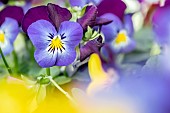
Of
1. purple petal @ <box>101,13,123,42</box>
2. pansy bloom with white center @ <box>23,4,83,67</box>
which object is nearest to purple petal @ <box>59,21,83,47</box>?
pansy bloom with white center @ <box>23,4,83,67</box>

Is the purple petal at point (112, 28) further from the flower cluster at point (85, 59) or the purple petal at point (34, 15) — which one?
the purple petal at point (34, 15)

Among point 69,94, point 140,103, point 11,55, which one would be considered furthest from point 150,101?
point 11,55

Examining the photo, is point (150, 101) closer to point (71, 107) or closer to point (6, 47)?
point (71, 107)

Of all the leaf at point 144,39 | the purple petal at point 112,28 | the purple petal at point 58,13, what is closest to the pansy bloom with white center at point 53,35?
the purple petal at point 58,13

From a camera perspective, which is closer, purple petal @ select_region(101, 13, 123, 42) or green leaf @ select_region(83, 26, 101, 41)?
green leaf @ select_region(83, 26, 101, 41)

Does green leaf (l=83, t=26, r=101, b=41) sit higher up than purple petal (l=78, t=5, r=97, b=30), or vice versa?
purple petal (l=78, t=5, r=97, b=30)

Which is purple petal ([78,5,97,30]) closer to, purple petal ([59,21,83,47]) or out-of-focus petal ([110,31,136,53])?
purple petal ([59,21,83,47])
